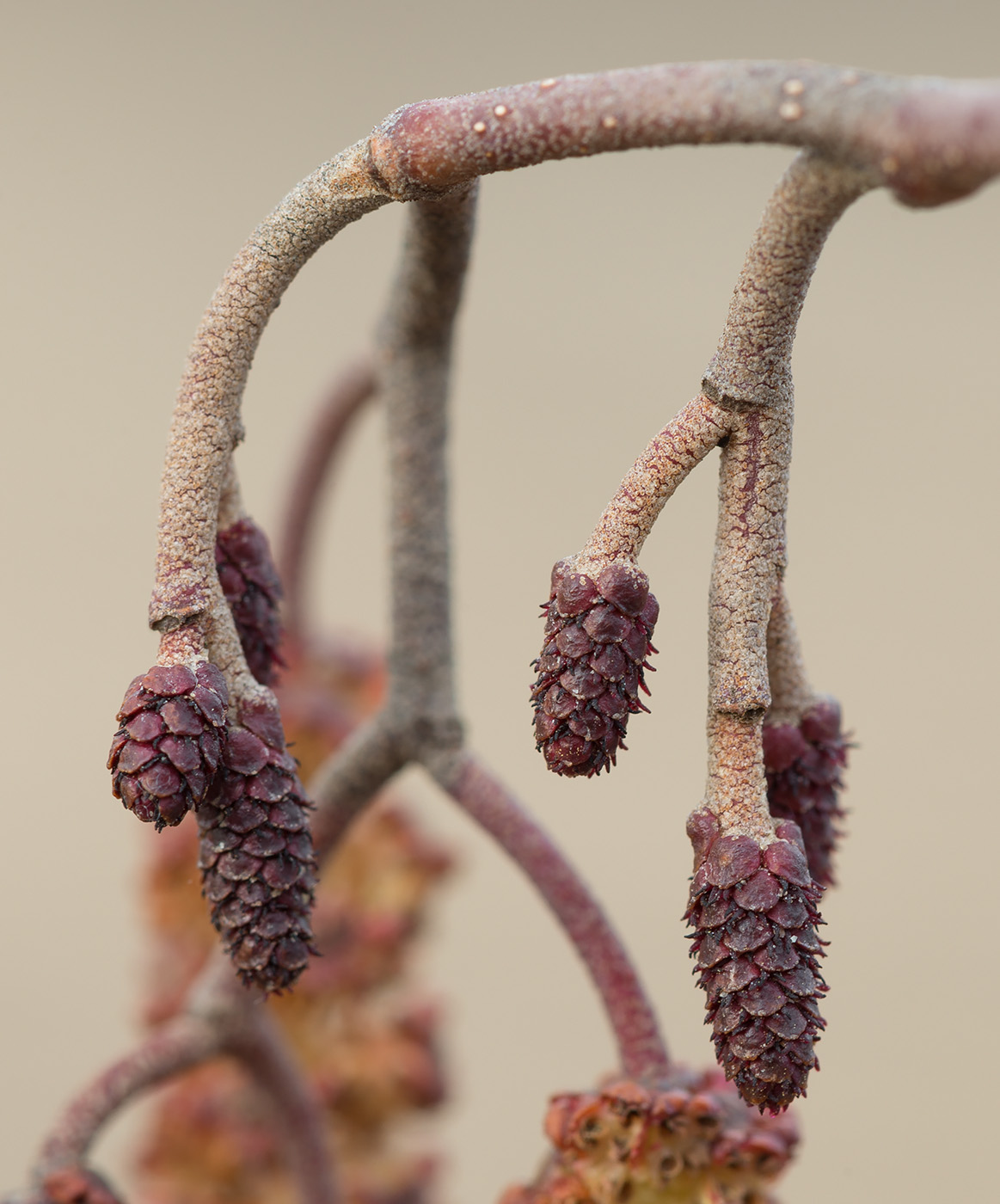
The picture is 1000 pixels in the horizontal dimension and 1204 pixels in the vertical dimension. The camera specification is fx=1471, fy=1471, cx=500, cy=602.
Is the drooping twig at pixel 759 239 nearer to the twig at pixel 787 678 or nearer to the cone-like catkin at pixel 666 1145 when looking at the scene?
the twig at pixel 787 678

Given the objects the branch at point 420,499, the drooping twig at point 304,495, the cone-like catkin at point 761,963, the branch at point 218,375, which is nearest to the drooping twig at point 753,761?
the cone-like catkin at point 761,963

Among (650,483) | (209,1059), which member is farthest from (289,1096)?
(650,483)

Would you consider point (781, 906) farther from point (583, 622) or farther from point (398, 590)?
point (398, 590)

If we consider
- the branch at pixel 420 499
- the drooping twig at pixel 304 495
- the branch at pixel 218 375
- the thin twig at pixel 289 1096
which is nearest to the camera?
the branch at pixel 218 375

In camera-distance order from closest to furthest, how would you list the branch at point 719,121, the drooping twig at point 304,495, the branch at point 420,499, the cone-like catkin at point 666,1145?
the branch at point 719,121, the cone-like catkin at point 666,1145, the branch at point 420,499, the drooping twig at point 304,495

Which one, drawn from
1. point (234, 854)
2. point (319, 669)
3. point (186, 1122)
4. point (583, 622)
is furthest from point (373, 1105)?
point (583, 622)

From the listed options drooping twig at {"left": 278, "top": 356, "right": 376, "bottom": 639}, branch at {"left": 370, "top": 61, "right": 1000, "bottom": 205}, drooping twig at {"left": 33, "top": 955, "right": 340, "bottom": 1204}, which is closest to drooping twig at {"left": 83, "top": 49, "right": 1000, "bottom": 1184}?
branch at {"left": 370, "top": 61, "right": 1000, "bottom": 205}

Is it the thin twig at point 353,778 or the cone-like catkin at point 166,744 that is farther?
the thin twig at point 353,778
